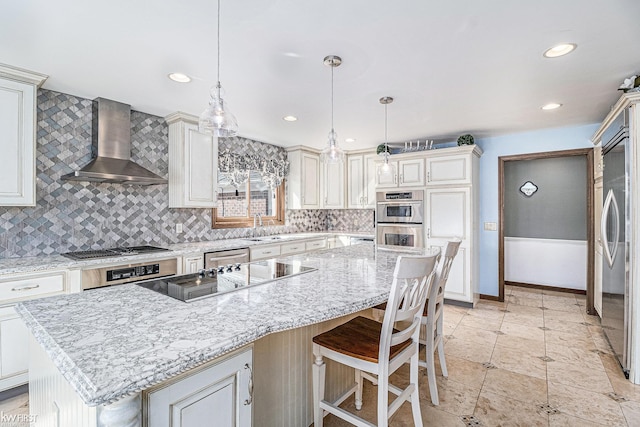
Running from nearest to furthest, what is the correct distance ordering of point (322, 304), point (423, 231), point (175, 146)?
point (322, 304)
point (175, 146)
point (423, 231)

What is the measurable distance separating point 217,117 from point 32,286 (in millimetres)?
1880

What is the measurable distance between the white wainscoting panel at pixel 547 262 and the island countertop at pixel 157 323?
4.67 meters

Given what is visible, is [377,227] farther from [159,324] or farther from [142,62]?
[159,324]

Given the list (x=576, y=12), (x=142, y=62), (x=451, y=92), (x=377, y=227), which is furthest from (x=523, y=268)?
(x=142, y=62)

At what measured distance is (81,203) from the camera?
2.90m

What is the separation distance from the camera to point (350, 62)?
2.23 meters

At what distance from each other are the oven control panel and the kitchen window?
1268 mm

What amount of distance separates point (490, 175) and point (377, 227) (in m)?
1.78

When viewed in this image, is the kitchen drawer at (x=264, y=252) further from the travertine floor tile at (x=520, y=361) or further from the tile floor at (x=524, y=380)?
the travertine floor tile at (x=520, y=361)

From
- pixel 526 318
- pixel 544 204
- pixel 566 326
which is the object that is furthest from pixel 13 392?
pixel 544 204

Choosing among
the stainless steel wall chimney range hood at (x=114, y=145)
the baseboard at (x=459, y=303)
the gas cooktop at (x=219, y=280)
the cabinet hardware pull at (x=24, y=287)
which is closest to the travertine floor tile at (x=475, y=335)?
the baseboard at (x=459, y=303)

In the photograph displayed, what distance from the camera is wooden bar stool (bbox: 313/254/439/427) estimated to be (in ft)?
4.40

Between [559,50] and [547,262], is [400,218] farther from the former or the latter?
[559,50]

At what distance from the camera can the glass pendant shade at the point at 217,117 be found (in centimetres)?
175
